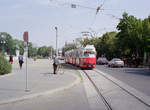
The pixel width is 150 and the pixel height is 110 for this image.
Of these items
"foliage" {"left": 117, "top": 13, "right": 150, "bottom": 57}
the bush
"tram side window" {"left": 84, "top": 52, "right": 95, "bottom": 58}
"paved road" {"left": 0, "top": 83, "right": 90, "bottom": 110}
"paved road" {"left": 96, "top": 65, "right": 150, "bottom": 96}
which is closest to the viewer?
"paved road" {"left": 0, "top": 83, "right": 90, "bottom": 110}

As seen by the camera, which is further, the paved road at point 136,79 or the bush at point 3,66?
the bush at point 3,66

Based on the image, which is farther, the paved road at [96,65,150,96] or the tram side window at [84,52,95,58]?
the tram side window at [84,52,95,58]

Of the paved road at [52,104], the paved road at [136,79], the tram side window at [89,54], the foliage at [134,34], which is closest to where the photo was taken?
the paved road at [52,104]

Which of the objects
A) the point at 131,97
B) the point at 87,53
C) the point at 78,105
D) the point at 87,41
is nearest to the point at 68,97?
the point at 78,105

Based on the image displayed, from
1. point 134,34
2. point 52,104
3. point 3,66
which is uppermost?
point 134,34

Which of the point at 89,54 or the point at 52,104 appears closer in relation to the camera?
the point at 52,104

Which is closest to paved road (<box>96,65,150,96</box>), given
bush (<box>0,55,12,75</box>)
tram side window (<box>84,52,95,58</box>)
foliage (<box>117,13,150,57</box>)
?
tram side window (<box>84,52,95,58</box>)

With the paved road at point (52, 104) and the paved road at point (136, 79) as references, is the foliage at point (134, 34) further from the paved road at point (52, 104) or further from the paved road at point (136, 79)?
the paved road at point (52, 104)

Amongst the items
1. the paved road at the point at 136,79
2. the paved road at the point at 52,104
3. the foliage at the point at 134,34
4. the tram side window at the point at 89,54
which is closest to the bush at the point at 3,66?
the paved road at the point at 136,79

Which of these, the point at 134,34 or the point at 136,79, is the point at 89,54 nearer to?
the point at 136,79

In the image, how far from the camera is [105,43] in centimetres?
6881

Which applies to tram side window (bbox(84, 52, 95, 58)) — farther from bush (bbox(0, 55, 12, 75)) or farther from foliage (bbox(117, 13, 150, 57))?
foliage (bbox(117, 13, 150, 57))

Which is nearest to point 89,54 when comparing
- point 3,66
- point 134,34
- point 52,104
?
point 3,66

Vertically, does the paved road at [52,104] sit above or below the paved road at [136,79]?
below
